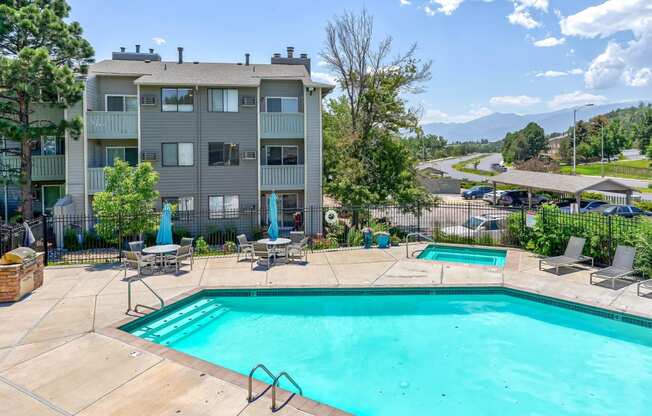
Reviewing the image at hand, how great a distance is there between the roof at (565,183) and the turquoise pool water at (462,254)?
13.0 metres

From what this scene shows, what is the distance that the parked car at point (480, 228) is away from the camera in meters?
18.6

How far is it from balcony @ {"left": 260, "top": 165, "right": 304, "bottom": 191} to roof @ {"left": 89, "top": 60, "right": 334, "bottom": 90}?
446 centimetres

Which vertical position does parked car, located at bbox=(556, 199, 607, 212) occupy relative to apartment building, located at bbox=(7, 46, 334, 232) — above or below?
below

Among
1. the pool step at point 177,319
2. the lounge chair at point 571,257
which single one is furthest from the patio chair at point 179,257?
the lounge chair at point 571,257

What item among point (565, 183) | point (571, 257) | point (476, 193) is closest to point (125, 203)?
point (571, 257)

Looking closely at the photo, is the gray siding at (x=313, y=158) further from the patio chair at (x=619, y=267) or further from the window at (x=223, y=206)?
the patio chair at (x=619, y=267)

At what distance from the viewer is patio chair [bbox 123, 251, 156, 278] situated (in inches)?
535

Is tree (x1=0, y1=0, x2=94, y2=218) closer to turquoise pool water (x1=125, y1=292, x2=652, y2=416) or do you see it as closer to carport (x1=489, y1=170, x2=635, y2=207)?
turquoise pool water (x1=125, y1=292, x2=652, y2=416)

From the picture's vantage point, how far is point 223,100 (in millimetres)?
22484

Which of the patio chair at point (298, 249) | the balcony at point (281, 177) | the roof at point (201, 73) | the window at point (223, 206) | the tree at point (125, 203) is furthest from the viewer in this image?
the balcony at point (281, 177)

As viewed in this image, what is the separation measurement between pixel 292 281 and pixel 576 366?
7792 millimetres

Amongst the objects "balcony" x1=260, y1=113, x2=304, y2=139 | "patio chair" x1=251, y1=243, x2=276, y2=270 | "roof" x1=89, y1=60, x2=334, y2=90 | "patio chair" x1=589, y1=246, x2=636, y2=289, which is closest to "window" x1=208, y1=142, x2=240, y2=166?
"balcony" x1=260, y1=113, x2=304, y2=139

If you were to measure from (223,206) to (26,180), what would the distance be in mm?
9342

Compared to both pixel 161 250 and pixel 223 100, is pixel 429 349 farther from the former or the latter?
pixel 223 100
